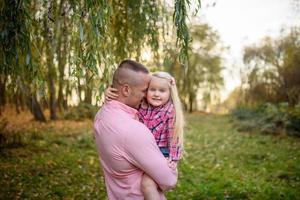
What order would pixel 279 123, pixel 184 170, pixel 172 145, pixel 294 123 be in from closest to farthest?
pixel 172 145
pixel 184 170
pixel 294 123
pixel 279 123

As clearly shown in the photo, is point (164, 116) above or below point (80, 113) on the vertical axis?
above

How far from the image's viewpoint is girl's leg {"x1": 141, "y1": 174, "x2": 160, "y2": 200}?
2.45 metres

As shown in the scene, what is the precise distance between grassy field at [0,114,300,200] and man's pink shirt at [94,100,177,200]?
3.56 metres

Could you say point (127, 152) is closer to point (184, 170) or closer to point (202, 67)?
point (184, 170)

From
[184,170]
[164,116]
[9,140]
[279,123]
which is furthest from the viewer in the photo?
[279,123]

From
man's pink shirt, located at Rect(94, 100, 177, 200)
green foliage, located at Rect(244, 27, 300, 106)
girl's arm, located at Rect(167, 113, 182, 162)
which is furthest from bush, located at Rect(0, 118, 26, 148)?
green foliage, located at Rect(244, 27, 300, 106)

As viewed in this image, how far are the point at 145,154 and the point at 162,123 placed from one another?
71 centimetres

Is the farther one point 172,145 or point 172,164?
point 172,145

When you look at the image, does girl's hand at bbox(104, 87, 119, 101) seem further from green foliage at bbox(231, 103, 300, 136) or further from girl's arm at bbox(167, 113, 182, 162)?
green foliage at bbox(231, 103, 300, 136)

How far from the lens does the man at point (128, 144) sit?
237 centimetres

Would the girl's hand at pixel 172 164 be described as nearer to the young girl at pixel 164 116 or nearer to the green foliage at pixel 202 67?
the young girl at pixel 164 116

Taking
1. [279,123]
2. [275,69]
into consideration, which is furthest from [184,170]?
[275,69]

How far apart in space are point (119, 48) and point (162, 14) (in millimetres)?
849

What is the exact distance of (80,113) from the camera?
1814cm
